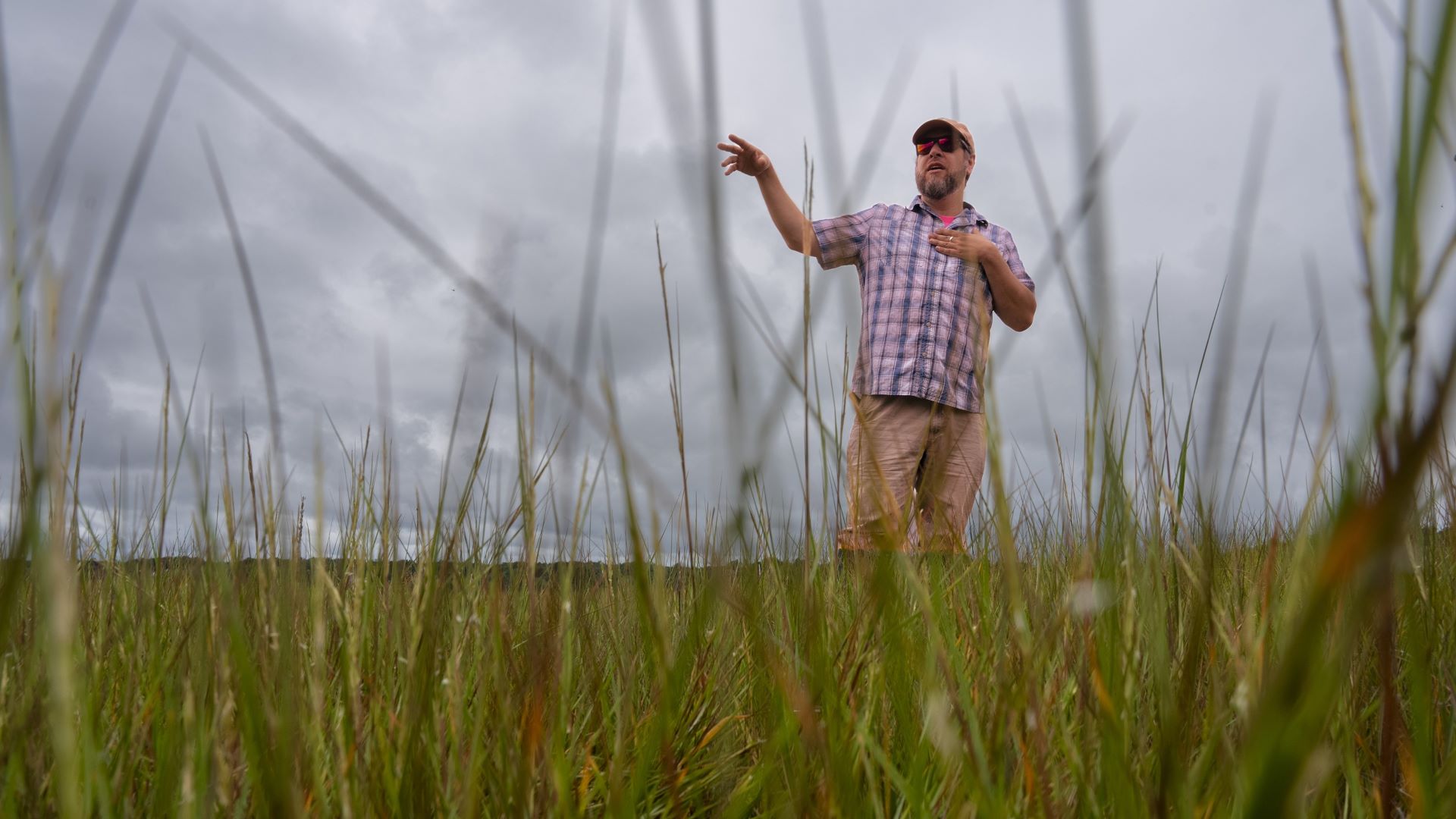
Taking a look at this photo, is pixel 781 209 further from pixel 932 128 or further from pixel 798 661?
pixel 798 661

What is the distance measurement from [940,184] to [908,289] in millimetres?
502

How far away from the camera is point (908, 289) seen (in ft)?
12.2

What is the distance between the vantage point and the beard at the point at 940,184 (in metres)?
3.83

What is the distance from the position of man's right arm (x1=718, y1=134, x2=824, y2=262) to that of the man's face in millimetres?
794

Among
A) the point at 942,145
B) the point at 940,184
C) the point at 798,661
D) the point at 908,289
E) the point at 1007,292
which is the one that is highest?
the point at 942,145

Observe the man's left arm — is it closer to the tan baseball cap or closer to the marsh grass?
the tan baseball cap

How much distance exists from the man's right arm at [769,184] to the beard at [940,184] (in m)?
0.78

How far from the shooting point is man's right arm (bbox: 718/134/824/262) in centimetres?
238

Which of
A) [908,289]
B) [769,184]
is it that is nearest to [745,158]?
[769,184]

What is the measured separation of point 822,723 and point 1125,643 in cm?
26

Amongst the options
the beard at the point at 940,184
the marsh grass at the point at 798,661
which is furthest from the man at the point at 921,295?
the marsh grass at the point at 798,661

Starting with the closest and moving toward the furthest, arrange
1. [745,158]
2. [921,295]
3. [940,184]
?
[745,158] < [921,295] < [940,184]

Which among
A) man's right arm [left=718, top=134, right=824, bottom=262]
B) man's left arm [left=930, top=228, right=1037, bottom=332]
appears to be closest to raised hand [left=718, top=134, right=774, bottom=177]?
man's right arm [left=718, top=134, right=824, bottom=262]

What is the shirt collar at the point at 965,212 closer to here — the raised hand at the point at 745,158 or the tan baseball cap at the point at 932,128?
the tan baseball cap at the point at 932,128
